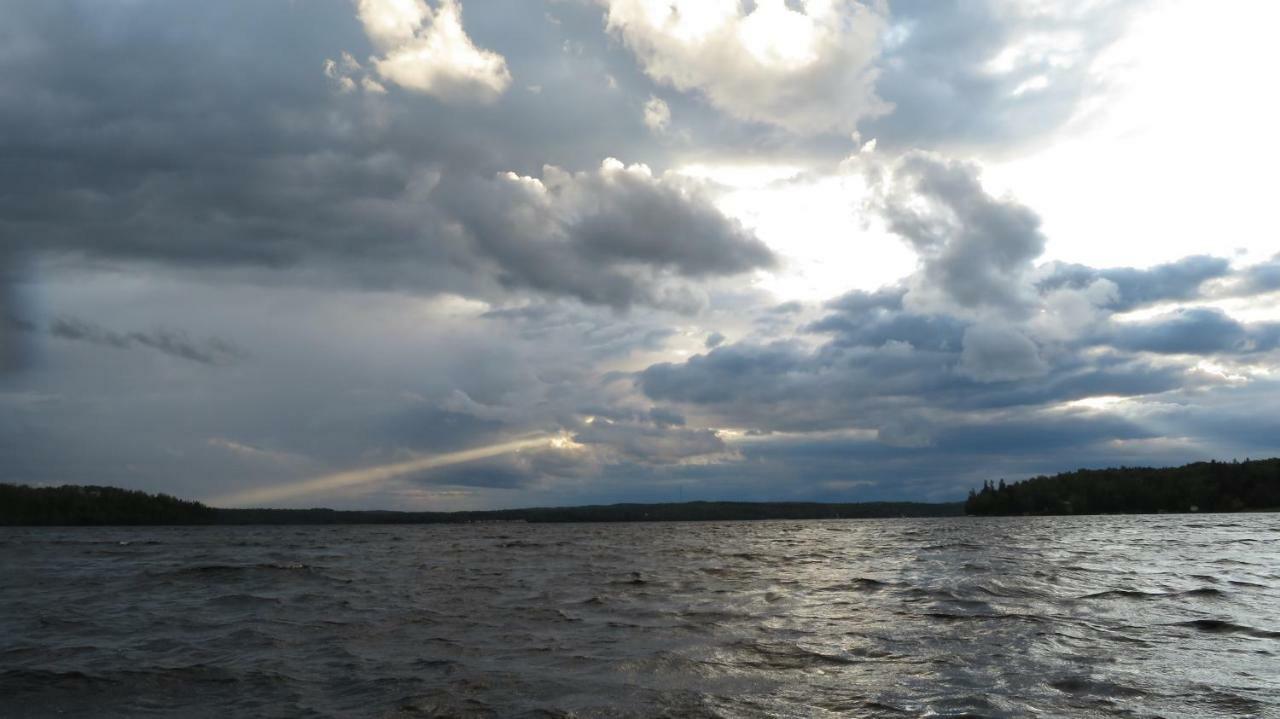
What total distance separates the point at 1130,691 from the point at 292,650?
17203mm

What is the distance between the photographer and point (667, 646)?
18.7 meters

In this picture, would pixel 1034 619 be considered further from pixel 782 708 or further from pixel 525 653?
pixel 525 653

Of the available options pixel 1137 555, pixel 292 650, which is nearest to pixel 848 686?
pixel 292 650

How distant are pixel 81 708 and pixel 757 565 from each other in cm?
3578

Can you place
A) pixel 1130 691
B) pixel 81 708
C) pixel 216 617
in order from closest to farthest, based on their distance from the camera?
pixel 1130 691, pixel 81 708, pixel 216 617

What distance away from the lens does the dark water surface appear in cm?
1327

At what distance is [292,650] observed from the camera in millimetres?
19156

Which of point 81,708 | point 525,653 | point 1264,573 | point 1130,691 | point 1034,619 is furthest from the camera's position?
point 1264,573

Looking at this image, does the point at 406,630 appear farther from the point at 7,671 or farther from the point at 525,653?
the point at 7,671

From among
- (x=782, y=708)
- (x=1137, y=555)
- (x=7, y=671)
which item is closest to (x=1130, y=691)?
(x=782, y=708)

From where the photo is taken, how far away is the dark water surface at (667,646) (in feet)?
43.5

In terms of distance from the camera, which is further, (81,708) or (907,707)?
(81,708)

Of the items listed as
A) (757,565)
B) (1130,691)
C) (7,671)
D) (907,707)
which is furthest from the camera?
(757,565)

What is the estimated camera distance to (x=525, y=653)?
18203 millimetres
